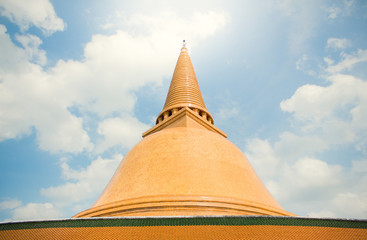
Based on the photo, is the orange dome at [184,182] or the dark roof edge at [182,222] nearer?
the dark roof edge at [182,222]

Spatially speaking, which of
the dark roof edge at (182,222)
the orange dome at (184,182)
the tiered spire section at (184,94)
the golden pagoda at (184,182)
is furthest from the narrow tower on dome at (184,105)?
the dark roof edge at (182,222)

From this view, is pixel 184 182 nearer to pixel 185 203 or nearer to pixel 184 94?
pixel 185 203

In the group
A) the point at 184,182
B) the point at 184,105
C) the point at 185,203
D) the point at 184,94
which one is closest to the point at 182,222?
the point at 185,203

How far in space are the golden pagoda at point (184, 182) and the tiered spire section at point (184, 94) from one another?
102 inches

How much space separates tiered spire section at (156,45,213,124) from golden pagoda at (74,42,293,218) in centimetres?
259

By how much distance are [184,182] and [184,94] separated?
25.8ft

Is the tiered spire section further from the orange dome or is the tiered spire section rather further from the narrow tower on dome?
the orange dome

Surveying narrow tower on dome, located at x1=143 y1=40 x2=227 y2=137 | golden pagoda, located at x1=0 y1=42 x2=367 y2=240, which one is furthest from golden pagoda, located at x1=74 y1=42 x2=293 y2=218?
narrow tower on dome, located at x1=143 y1=40 x2=227 y2=137

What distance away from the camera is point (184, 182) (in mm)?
8109

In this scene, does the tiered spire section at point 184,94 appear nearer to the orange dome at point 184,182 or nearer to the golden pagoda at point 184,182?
the golden pagoda at point 184,182

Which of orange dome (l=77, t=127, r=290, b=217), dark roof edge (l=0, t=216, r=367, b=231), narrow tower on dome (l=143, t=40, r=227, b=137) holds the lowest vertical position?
dark roof edge (l=0, t=216, r=367, b=231)

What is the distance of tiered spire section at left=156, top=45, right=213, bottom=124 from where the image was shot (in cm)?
1448

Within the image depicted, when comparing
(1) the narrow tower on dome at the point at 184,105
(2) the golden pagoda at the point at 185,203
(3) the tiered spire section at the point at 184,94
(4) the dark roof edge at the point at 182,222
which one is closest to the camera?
(2) the golden pagoda at the point at 185,203

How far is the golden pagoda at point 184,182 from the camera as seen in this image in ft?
24.0
